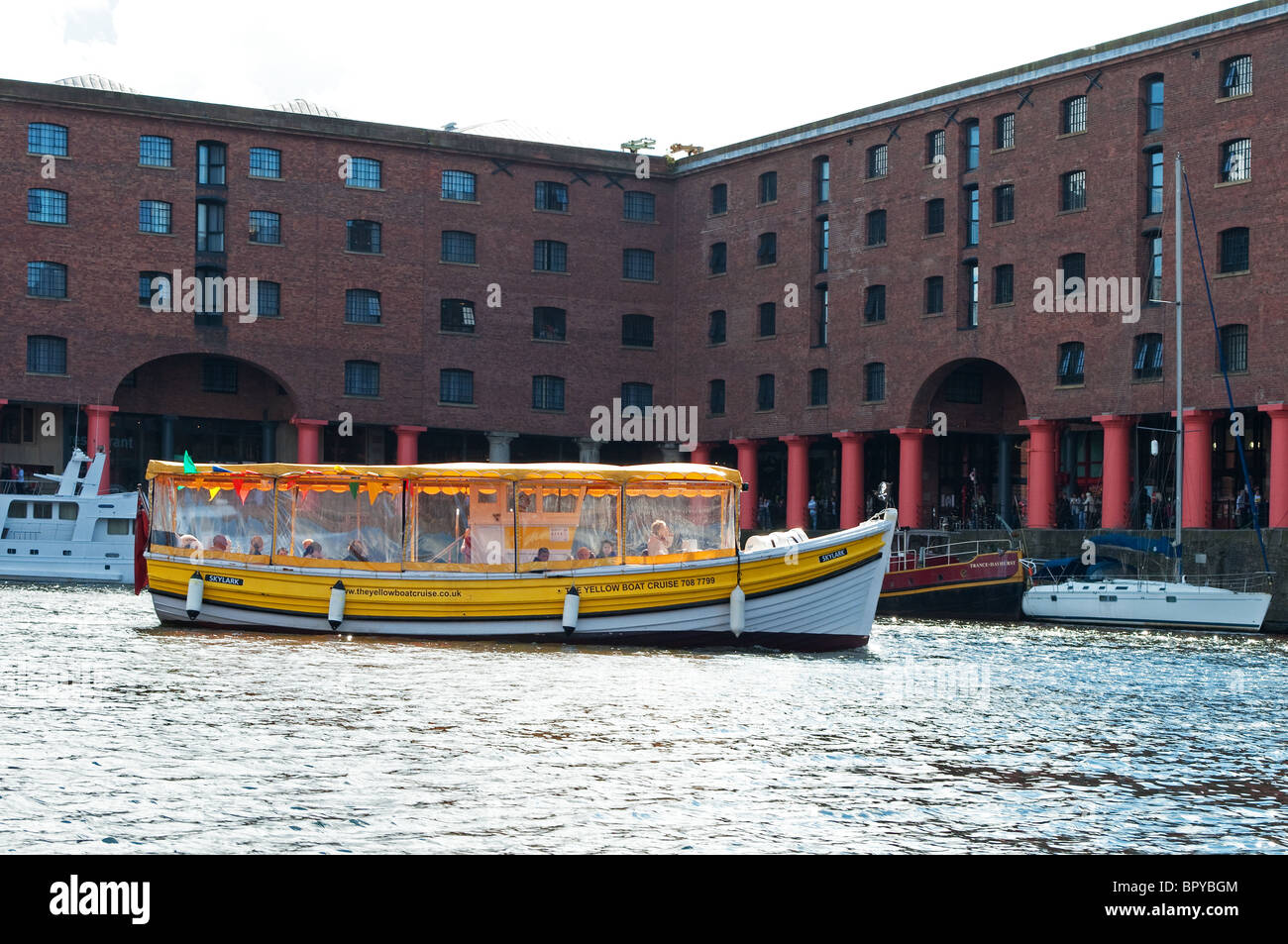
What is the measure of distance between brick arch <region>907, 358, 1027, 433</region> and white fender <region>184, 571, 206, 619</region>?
32508 millimetres

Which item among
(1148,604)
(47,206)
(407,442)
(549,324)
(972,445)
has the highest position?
(47,206)

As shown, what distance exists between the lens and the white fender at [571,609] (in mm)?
31688

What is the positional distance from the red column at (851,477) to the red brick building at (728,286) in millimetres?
Result: 113

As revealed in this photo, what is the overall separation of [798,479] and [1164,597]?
72.5 ft

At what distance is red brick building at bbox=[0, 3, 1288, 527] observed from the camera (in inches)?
2093

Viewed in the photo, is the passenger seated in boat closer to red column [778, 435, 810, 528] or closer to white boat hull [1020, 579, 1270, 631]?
white boat hull [1020, 579, 1270, 631]

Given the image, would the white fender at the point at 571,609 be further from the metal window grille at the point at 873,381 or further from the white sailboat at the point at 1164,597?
the metal window grille at the point at 873,381

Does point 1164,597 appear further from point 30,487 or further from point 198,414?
point 30,487

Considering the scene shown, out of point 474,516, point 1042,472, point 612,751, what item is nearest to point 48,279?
point 474,516

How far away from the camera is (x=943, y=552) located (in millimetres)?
57500

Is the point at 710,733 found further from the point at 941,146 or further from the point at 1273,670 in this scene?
the point at 941,146
